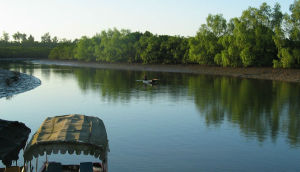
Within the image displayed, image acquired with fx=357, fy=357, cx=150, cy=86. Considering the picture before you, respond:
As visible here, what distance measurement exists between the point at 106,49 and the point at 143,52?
24.8 m

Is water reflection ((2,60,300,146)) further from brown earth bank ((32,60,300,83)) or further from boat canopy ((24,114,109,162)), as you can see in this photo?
brown earth bank ((32,60,300,83))

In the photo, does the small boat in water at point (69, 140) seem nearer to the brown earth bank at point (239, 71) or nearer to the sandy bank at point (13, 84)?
the sandy bank at point (13, 84)

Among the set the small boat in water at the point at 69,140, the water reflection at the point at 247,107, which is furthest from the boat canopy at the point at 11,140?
the water reflection at the point at 247,107

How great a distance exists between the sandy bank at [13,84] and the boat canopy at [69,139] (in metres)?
36.2

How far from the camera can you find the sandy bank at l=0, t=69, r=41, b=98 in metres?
51.6

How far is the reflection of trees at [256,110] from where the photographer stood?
27891 millimetres

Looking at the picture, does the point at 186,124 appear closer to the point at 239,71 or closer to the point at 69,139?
the point at 69,139

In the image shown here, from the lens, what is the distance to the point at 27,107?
37875 millimetres

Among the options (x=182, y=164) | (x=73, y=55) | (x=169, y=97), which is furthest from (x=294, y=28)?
(x=73, y=55)

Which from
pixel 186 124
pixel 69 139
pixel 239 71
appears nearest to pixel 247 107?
pixel 186 124

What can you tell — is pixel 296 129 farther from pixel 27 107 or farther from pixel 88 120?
pixel 27 107

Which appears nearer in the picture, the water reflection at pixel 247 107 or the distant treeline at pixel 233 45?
the water reflection at pixel 247 107

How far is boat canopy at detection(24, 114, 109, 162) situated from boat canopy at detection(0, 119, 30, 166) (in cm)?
64

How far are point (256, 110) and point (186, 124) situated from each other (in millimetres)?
10584
